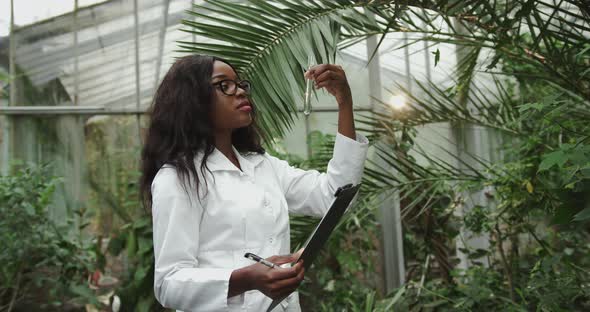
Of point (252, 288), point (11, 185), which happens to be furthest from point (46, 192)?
point (252, 288)

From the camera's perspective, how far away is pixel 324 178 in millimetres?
1663

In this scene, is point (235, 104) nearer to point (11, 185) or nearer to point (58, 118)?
point (11, 185)

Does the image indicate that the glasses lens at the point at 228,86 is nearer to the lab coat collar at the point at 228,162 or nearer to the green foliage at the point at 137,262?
the lab coat collar at the point at 228,162

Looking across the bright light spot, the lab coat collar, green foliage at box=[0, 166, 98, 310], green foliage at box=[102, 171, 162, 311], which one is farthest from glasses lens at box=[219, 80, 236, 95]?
green foliage at box=[102, 171, 162, 311]

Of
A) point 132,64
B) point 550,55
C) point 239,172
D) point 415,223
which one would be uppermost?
point 132,64

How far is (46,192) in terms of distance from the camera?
4.18 meters

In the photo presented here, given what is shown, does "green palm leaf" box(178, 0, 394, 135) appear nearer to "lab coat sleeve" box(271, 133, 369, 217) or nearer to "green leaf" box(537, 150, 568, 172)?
"lab coat sleeve" box(271, 133, 369, 217)

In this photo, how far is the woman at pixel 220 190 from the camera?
1.32 m

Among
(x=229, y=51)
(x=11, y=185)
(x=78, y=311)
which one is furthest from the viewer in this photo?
(x=78, y=311)

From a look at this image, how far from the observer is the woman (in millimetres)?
1321

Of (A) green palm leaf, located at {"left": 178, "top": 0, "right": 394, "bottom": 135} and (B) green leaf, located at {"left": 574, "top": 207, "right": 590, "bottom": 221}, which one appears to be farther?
(A) green palm leaf, located at {"left": 178, "top": 0, "right": 394, "bottom": 135}

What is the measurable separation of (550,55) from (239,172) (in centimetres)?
127

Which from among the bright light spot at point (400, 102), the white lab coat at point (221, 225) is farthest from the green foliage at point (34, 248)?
the white lab coat at point (221, 225)

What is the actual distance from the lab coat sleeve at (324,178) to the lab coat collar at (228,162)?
0.29ft
